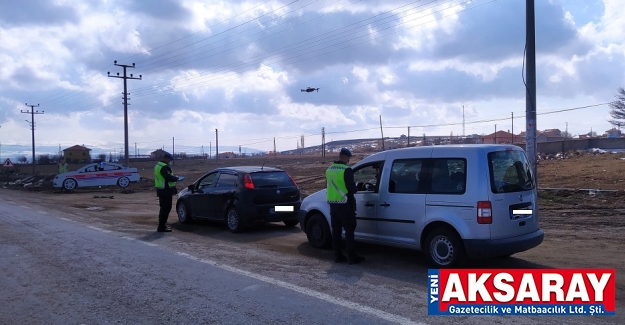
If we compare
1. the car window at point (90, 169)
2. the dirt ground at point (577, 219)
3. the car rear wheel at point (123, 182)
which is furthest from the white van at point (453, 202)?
the car window at point (90, 169)

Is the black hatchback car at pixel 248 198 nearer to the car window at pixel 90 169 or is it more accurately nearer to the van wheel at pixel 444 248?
the van wheel at pixel 444 248

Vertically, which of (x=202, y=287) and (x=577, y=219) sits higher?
(x=577, y=219)

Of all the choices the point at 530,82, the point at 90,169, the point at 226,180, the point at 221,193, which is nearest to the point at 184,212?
the point at 221,193

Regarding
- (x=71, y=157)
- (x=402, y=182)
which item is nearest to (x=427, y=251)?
(x=402, y=182)

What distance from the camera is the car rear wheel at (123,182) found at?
104 feet

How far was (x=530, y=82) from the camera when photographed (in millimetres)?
11734

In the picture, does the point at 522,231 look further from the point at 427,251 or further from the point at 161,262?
the point at 161,262

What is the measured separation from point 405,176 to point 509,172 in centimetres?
147

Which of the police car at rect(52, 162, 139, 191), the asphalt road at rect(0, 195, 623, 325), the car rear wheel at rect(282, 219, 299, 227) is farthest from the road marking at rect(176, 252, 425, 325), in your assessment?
the police car at rect(52, 162, 139, 191)

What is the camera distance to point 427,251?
7.28m

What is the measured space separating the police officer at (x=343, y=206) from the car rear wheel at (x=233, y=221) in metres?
3.43

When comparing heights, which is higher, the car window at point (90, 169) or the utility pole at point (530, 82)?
the utility pole at point (530, 82)

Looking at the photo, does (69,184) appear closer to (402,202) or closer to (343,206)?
(343,206)

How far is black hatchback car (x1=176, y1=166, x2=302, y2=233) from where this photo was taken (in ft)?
35.7
